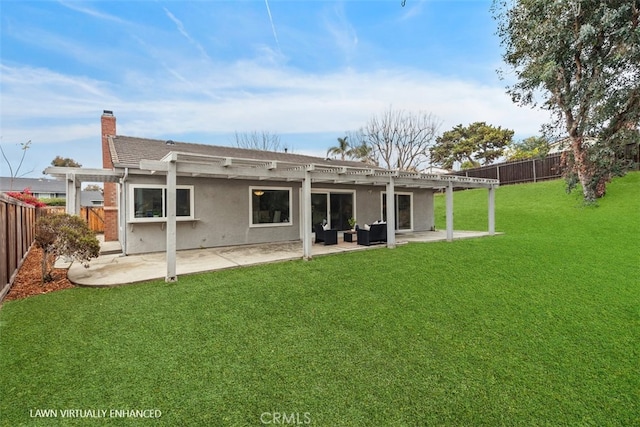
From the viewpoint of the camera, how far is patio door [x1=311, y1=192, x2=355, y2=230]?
1148 cm

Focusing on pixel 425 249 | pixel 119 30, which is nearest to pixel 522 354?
pixel 425 249

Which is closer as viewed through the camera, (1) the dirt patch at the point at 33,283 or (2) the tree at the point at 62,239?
(1) the dirt patch at the point at 33,283

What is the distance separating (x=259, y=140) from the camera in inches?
1105

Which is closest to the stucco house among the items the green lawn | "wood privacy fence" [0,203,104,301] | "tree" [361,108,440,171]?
"wood privacy fence" [0,203,104,301]

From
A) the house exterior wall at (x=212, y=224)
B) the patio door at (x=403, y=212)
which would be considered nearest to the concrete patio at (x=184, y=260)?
the house exterior wall at (x=212, y=224)

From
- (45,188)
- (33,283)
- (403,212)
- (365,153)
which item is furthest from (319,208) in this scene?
(45,188)

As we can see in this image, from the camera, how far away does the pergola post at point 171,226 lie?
227 inches

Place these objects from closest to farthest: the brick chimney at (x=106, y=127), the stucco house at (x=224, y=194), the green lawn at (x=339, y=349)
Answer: the green lawn at (x=339, y=349), the stucco house at (x=224, y=194), the brick chimney at (x=106, y=127)

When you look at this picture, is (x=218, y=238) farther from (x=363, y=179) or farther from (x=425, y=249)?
(x=425, y=249)

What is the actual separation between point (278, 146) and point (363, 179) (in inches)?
841

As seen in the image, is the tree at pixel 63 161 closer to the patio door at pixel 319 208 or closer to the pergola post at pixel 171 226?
the patio door at pixel 319 208

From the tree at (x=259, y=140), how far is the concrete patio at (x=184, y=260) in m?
19.0

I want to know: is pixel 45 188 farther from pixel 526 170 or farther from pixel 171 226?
pixel 526 170

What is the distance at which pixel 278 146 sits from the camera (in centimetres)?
2886
